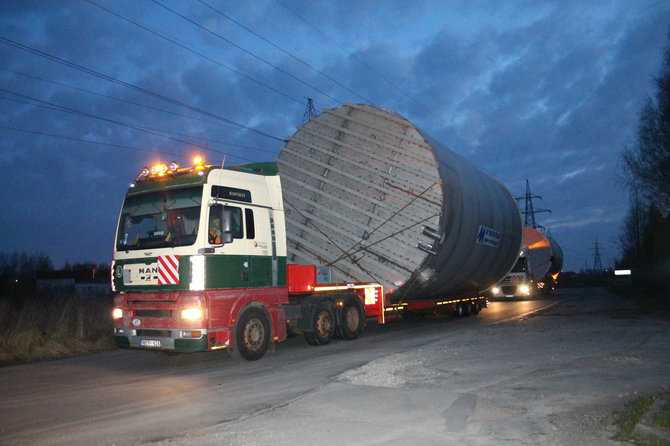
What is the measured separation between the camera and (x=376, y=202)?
14.4 meters

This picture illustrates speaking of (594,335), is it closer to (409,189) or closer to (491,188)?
(409,189)

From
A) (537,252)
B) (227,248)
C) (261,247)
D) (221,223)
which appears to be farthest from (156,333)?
(537,252)

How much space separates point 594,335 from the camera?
530 inches

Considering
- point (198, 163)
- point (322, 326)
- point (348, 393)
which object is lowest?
point (348, 393)

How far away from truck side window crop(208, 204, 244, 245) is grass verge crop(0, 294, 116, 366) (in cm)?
557

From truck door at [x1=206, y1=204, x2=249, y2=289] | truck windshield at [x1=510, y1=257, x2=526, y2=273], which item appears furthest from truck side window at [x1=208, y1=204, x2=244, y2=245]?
truck windshield at [x1=510, y1=257, x2=526, y2=273]

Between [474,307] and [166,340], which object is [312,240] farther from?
[474,307]

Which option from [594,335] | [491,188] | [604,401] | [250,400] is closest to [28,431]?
[250,400]

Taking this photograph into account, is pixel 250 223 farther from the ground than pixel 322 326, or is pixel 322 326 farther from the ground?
pixel 250 223

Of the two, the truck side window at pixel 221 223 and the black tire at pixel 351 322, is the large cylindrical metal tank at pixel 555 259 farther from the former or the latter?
the truck side window at pixel 221 223

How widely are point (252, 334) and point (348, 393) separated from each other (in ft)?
11.1

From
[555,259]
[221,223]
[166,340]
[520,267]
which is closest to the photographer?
[166,340]

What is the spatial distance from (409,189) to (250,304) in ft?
18.4

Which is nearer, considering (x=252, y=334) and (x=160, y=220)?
(x=160, y=220)
